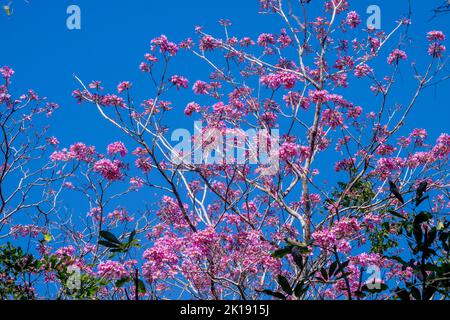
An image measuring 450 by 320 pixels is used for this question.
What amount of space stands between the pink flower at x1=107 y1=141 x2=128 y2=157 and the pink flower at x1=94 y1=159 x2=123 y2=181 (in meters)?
0.18

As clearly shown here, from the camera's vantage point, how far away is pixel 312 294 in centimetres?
704

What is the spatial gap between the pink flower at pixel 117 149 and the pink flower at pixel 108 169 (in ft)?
0.60

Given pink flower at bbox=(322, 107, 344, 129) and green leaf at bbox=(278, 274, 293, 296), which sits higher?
pink flower at bbox=(322, 107, 344, 129)

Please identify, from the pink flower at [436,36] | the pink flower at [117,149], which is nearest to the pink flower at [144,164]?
the pink flower at [117,149]

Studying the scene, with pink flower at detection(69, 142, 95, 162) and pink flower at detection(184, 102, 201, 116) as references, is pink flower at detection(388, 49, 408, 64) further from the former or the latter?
pink flower at detection(69, 142, 95, 162)

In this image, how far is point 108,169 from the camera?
6988 mm

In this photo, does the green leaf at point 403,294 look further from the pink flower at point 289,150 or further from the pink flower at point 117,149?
the pink flower at point 117,149

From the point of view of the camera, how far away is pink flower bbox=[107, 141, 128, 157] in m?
7.33

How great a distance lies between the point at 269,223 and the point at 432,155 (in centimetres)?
284

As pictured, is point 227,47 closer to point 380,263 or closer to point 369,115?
point 369,115

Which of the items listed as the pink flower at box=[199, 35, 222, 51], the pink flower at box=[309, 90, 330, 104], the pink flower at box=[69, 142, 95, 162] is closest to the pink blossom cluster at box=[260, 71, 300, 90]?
the pink flower at box=[309, 90, 330, 104]

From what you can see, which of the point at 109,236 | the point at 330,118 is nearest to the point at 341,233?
the point at 330,118

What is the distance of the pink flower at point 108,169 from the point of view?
6934 mm
